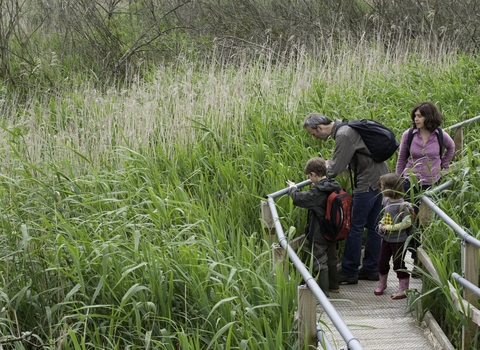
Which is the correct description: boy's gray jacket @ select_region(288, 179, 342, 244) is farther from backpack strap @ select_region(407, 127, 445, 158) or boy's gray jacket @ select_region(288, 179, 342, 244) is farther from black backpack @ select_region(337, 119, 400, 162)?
backpack strap @ select_region(407, 127, 445, 158)

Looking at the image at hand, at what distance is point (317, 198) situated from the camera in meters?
5.96

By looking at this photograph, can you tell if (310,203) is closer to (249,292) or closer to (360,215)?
(360,215)

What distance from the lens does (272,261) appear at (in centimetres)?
504

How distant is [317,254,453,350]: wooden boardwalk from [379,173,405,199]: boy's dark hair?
84 centimetres

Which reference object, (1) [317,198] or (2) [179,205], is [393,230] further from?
(2) [179,205]

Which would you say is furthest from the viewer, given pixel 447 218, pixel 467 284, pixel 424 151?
pixel 424 151

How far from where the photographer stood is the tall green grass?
4500mm

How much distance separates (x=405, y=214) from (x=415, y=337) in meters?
1.24

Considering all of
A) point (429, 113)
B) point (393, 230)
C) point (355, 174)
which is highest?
point (429, 113)

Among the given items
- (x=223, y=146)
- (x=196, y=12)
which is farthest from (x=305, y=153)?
(x=196, y=12)

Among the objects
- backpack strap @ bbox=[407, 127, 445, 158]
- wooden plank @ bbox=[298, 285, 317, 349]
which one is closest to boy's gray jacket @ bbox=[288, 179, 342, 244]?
backpack strap @ bbox=[407, 127, 445, 158]

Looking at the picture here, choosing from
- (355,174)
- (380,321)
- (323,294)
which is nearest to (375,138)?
(355,174)

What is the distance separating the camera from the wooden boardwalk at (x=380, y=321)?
16.3 feet

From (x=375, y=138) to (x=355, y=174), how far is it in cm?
39
